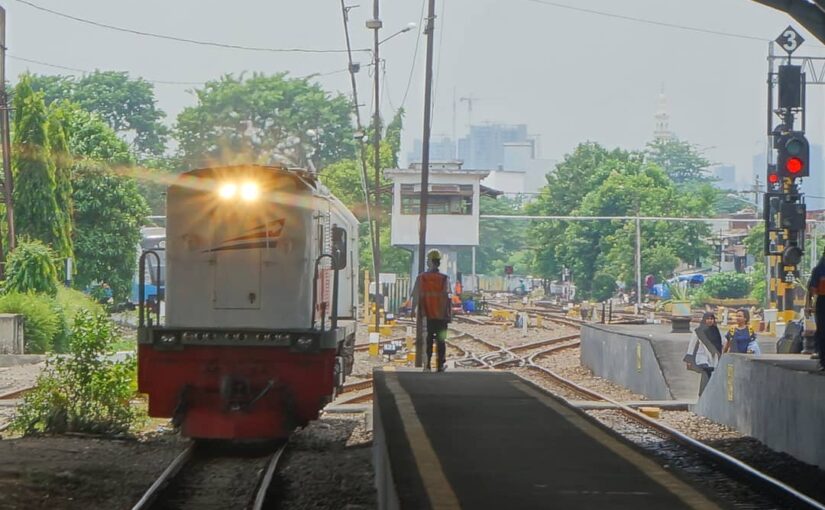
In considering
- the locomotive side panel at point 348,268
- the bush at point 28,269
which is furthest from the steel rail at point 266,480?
the bush at point 28,269

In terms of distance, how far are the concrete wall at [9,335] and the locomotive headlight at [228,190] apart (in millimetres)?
20204

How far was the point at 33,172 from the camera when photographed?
49.2 meters

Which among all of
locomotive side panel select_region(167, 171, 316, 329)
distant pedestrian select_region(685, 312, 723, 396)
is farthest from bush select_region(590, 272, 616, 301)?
locomotive side panel select_region(167, 171, 316, 329)

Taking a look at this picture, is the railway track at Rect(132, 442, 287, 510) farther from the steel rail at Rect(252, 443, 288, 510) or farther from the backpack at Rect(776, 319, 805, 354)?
the backpack at Rect(776, 319, 805, 354)

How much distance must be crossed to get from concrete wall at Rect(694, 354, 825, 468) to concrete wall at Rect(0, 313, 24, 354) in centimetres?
2080

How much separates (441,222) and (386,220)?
11295mm

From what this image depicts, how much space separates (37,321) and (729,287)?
58.0 metres

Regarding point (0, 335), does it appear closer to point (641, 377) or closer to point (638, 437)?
point (641, 377)

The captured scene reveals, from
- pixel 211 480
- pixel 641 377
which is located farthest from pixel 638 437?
pixel 641 377

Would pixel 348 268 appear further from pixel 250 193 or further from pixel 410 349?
pixel 410 349

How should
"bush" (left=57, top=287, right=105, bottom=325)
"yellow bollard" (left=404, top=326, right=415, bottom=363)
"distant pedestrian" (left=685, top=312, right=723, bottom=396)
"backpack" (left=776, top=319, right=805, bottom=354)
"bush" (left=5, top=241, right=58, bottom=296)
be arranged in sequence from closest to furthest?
"distant pedestrian" (left=685, top=312, right=723, bottom=396), "backpack" (left=776, top=319, right=805, bottom=354), "yellow bollard" (left=404, top=326, right=415, bottom=363), "bush" (left=57, top=287, right=105, bottom=325), "bush" (left=5, top=241, right=58, bottom=296)

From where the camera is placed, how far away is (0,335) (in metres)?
35.3

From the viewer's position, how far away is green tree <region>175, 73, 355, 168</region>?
9100 centimetres

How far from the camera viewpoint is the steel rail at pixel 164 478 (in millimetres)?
12172
